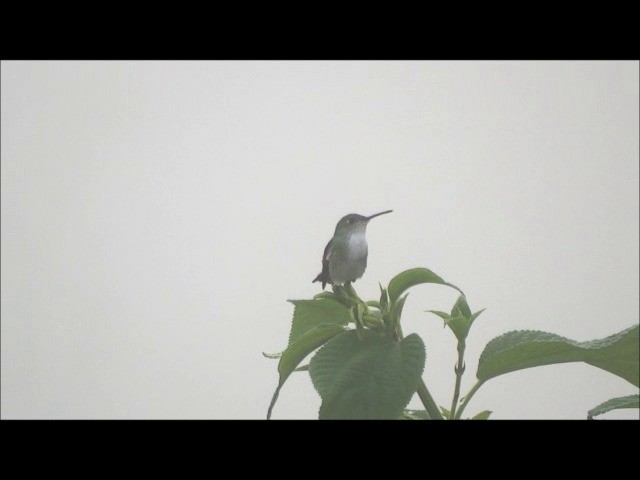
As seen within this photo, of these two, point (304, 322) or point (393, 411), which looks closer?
point (393, 411)

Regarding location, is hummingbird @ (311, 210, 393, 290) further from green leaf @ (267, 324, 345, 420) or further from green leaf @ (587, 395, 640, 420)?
green leaf @ (587, 395, 640, 420)

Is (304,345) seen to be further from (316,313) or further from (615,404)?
(615,404)

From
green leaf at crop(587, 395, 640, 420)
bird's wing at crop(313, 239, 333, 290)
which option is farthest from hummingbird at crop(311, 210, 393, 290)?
green leaf at crop(587, 395, 640, 420)

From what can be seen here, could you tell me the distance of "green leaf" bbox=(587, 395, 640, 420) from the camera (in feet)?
0.95

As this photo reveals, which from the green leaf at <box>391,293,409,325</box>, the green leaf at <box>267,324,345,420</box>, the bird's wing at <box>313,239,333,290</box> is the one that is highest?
the bird's wing at <box>313,239,333,290</box>

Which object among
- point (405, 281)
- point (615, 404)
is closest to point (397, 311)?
point (405, 281)

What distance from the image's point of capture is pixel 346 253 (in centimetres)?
37

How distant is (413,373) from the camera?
0.95 ft

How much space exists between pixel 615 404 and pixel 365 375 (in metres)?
0.13

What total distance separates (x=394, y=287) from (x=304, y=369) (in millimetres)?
93

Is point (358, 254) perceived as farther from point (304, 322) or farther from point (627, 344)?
point (627, 344)
